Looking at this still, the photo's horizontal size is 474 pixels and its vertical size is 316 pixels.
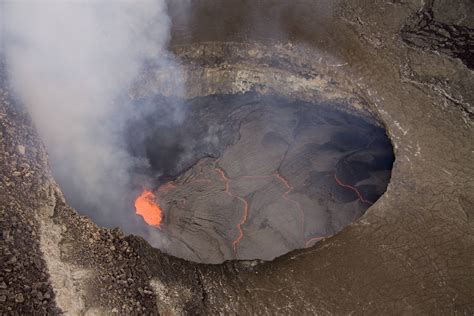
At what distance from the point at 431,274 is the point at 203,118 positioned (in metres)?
6.35

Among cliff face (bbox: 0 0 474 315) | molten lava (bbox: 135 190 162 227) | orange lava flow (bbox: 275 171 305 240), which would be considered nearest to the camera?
cliff face (bbox: 0 0 474 315)

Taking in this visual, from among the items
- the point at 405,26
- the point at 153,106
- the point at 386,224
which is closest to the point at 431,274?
the point at 386,224

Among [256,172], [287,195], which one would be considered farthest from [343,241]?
[256,172]

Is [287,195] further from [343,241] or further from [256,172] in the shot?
[343,241]

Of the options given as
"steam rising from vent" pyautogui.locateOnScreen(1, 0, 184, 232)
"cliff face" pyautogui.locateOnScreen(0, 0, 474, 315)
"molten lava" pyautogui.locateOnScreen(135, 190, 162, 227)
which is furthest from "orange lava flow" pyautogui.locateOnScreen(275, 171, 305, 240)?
"steam rising from vent" pyautogui.locateOnScreen(1, 0, 184, 232)

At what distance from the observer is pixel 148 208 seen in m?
10.1

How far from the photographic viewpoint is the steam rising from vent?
9383 millimetres

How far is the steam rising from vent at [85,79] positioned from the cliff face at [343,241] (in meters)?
0.85

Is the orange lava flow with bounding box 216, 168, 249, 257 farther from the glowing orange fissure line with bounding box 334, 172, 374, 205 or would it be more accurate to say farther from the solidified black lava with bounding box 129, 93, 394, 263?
the glowing orange fissure line with bounding box 334, 172, 374, 205

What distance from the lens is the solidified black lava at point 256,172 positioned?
9.56m

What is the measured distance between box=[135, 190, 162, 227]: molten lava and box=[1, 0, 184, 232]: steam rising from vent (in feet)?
0.64

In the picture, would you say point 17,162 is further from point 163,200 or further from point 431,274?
point 431,274

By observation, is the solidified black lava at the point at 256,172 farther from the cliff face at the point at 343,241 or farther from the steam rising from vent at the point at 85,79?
the cliff face at the point at 343,241

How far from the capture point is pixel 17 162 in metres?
7.62
